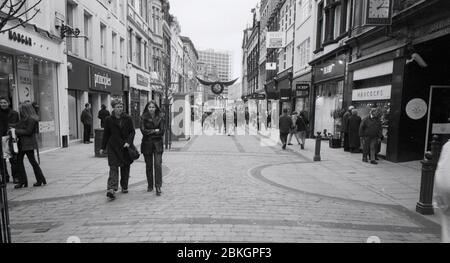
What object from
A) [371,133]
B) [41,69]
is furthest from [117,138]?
[41,69]

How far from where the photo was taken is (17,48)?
10.5 meters

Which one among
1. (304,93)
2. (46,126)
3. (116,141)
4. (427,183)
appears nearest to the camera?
(427,183)

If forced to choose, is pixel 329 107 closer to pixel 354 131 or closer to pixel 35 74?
pixel 354 131

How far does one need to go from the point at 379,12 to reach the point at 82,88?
13098 mm

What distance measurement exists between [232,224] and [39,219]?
9.81 ft

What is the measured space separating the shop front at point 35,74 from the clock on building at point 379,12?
1115 cm

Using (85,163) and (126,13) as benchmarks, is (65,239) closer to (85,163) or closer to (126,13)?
(85,163)

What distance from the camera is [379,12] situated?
1084cm

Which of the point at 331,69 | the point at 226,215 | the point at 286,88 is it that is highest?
the point at 331,69

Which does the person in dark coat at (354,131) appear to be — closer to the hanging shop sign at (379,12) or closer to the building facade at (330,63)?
the building facade at (330,63)

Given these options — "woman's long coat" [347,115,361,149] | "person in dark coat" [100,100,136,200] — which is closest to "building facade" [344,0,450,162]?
"woman's long coat" [347,115,361,149]

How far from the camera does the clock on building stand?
423 inches

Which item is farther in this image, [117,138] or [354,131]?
[354,131]

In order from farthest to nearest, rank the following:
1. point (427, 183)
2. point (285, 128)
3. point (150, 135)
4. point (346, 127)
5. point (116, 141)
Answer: point (285, 128), point (346, 127), point (150, 135), point (116, 141), point (427, 183)
